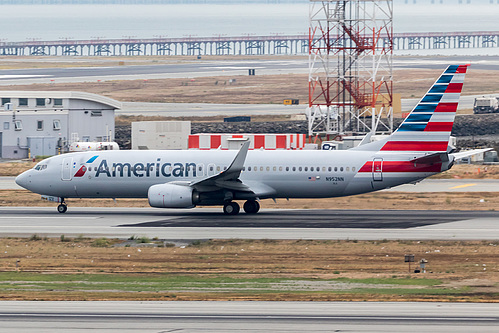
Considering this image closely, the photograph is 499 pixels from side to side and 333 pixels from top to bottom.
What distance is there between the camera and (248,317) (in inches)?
853

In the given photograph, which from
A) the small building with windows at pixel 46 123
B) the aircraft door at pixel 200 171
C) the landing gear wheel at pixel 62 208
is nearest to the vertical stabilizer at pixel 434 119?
the aircraft door at pixel 200 171

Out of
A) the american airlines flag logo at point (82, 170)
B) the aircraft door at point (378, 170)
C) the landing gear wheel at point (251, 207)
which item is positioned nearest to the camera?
the aircraft door at point (378, 170)

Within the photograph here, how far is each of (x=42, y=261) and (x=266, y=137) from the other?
42611 mm

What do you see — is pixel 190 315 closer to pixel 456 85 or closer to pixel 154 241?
pixel 154 241

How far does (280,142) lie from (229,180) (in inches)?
1126

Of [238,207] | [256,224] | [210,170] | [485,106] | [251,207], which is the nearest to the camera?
[256,224]

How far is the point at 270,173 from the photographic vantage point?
1804 inches

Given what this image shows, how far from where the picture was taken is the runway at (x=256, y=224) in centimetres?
3819

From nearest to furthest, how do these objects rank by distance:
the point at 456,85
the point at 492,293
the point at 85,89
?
1. the point at 492,293
2. the point at 456,85
3. the point at 85,89

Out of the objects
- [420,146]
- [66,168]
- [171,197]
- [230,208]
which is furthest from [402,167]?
[66,168]

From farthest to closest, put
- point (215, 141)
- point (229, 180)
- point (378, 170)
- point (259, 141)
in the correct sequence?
point (259, 141) < point (215, 141) < point (229, 180) < point (378, 170)

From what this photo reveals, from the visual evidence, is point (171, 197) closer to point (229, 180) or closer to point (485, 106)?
point (229, 180)

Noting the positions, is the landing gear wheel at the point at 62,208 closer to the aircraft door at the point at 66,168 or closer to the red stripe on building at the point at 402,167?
the aircraft door at the point at 66,168

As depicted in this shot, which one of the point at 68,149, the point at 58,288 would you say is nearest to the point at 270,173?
the point at 58,288
